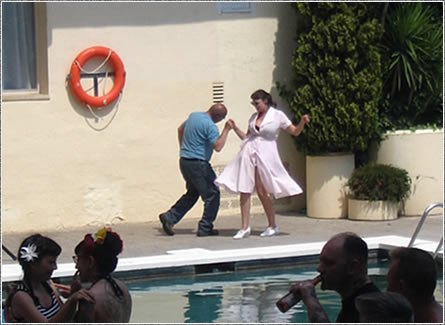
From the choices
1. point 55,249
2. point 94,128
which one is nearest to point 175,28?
point 94,128

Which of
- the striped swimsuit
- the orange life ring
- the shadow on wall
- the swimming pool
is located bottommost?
the swimming pool

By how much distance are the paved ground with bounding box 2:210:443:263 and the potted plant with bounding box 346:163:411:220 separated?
134mm

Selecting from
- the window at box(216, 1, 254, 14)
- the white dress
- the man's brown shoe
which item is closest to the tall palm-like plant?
the window at box(216, 1, 254, 14)

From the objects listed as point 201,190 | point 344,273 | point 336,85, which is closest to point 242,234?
point 201,190

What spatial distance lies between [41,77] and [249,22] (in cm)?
264

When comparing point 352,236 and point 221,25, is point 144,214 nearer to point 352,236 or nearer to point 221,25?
point 221,25

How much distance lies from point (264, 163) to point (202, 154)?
0.66 m

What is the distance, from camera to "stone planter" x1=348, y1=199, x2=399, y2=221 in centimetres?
1144

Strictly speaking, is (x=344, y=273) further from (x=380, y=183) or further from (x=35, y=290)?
(x=380, y=183)

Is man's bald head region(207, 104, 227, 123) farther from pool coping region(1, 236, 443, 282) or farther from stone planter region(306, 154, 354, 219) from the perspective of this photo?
stone planter region(306, 154, 354, 219)

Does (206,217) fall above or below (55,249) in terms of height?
below

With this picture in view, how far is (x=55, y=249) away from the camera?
4.67m

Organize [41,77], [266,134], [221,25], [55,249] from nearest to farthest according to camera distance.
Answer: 1. [55,249]
2. [266,134]
3. [41,77]
4. [221,25]

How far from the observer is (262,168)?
10398 millimetres
